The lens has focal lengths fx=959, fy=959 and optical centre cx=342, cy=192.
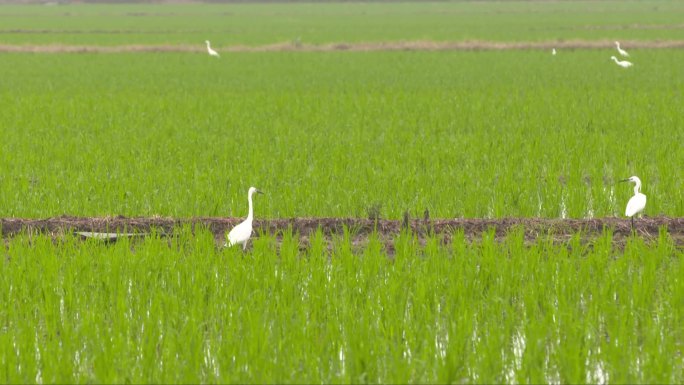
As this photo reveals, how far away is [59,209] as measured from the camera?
988 centimetres

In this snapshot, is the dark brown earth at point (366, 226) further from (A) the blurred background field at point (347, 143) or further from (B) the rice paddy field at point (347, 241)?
(A) the blurred background field at point (347, 143)

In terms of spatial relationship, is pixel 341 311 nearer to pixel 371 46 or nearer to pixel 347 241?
pixel 347 241

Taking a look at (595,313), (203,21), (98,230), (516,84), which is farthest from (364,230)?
(203,21)

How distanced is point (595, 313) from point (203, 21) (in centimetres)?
5997

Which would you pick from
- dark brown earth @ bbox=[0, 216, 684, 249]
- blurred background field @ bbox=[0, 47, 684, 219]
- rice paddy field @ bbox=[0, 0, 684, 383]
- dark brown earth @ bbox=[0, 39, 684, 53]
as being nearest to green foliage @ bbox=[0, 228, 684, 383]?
rice paddy field @ bbox=[0, 0, 684, 383]

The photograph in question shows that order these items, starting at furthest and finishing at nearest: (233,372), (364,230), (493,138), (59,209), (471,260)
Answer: (493,138), (59,209), (364,230), (471,260), (233,372)

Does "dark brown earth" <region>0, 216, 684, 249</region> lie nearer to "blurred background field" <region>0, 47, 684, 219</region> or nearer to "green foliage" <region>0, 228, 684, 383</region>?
"green foliage" <region>0, 228, 684, 383</region>

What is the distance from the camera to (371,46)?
3994 cm

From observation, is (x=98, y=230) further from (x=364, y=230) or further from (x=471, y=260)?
(x=471, y=260)

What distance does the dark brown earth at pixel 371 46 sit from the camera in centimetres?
3684

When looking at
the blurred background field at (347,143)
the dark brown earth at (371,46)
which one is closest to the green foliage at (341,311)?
the blurred background field at (347,143)

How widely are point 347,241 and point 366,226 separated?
1.06 metres

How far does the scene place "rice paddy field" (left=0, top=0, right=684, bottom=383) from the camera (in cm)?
532

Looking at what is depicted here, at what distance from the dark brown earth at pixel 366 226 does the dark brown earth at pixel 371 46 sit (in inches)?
1130
